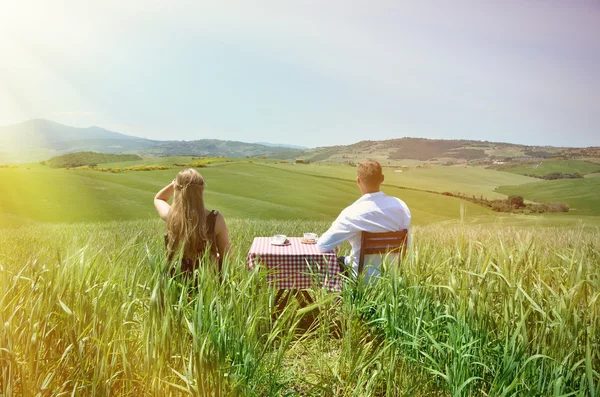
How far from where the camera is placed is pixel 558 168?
1828 centimetres

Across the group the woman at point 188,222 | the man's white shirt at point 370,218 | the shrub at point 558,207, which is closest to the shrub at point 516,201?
the shrub at point 558,207

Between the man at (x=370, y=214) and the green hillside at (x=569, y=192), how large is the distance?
47.4ft

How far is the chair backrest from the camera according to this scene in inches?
130

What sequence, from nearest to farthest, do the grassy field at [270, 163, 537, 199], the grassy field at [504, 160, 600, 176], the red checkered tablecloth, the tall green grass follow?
the tall green grass → the red checkered tablecloth → the grassy field at [504, 160, 600, 176] → the grassy field at [270, 163, 537, 199]

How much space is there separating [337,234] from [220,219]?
93cm

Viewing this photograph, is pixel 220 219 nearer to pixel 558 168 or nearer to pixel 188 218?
pixel 188 218

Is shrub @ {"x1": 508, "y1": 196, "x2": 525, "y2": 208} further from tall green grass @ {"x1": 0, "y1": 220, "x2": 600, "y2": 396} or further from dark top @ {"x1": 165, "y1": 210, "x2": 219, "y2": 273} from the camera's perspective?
dark top @ {"x1": 165, "y1": 210, "x2": 219, "y2": 273}

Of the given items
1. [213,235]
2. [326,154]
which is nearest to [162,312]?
[213,235]

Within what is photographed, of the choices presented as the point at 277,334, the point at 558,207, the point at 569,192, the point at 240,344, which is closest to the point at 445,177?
the point at 569,192

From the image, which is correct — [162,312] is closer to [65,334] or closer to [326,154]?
[65,334]

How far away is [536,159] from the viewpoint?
63.6 feet

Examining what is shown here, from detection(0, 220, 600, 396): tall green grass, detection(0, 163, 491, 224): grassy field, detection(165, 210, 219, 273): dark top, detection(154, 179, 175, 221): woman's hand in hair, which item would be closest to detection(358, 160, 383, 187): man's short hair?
detection(0, 220, 600, 396): tall green grass

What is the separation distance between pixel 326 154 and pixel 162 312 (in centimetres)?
2498

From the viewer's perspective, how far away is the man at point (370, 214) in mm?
3279
